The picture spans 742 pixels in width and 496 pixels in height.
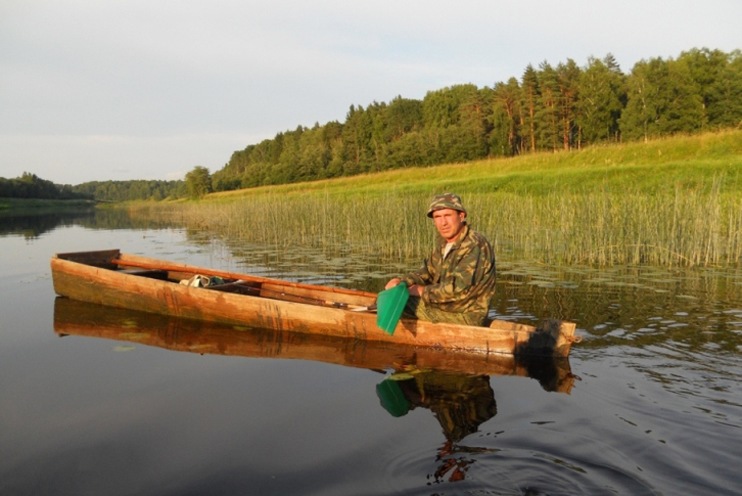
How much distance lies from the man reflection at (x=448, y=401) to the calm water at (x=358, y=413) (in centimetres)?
2

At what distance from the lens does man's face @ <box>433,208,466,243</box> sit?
5059 mm

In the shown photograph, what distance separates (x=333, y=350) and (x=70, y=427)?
2531 millimetres

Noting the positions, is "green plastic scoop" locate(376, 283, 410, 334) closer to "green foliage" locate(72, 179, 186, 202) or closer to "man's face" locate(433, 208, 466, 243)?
"man's face" locate(433, 208, 466, 243)

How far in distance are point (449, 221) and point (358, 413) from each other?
6.19 ft

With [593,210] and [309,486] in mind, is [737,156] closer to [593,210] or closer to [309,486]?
[593,210]

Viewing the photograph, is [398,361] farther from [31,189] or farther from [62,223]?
[31,189]

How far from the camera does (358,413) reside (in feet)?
14.2

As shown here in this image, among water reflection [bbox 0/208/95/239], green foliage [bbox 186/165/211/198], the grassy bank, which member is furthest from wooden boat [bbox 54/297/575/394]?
green foliage [bbox 186/165/211/198]

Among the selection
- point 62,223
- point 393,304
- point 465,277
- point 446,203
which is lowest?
point 393,304

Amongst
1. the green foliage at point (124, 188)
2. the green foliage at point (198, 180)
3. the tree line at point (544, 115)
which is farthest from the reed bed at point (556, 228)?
the green foliage at point (124, 188)

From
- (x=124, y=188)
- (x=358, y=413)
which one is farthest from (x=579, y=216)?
(x=124, y=188)

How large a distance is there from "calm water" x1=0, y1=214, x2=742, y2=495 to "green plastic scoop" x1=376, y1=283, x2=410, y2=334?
0.39m

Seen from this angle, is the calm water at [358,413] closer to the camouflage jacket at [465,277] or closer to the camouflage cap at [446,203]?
the camouflage jacket at [465,277]

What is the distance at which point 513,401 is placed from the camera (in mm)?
4496
